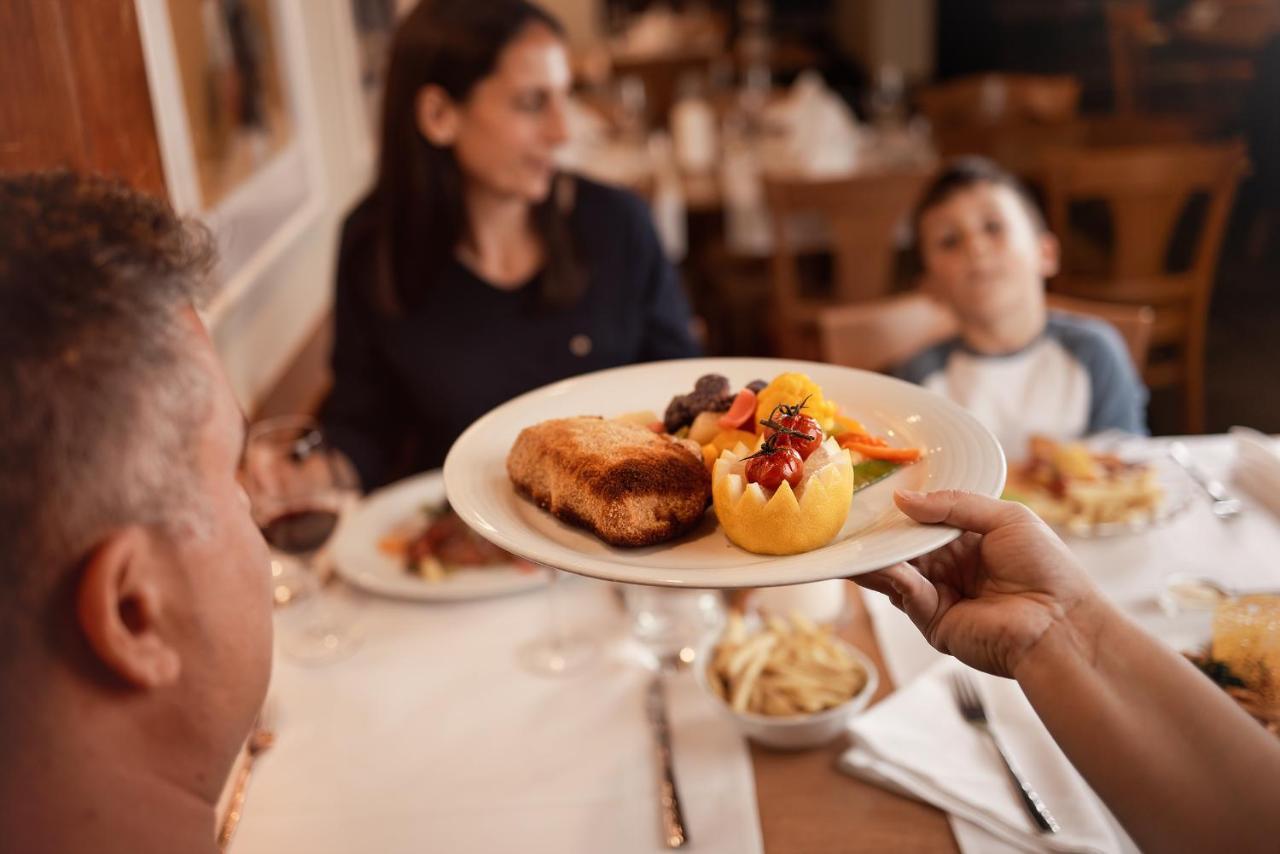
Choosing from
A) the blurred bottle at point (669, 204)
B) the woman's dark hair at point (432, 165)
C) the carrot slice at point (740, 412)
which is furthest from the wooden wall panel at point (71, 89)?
the blurred bottle at point (669, 204)

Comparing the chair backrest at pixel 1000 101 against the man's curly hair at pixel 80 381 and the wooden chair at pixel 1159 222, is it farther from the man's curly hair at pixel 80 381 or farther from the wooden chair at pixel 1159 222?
the man's curly hair at pixel 80 381

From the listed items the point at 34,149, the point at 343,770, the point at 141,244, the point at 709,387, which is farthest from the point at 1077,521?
the point at 34,149

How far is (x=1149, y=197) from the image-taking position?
4.11 metres

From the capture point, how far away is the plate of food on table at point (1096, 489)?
1782 mm

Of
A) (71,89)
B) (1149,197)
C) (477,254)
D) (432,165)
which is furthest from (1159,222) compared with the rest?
(71,89)

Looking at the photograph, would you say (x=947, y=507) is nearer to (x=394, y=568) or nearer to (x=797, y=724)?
(x=797, y=724)

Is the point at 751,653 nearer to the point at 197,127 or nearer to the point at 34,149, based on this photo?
the point at 34,149

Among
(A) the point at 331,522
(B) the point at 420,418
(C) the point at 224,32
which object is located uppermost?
(C) the point at 224,32

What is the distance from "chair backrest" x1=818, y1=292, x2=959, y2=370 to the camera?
2.69 m

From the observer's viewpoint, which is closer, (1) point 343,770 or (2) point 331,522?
(1) point 343,770

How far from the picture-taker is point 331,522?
5.63 feet

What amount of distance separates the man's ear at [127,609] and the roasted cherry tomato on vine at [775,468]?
546 mm

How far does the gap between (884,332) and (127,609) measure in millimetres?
2249

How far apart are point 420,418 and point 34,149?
1.26 meters
